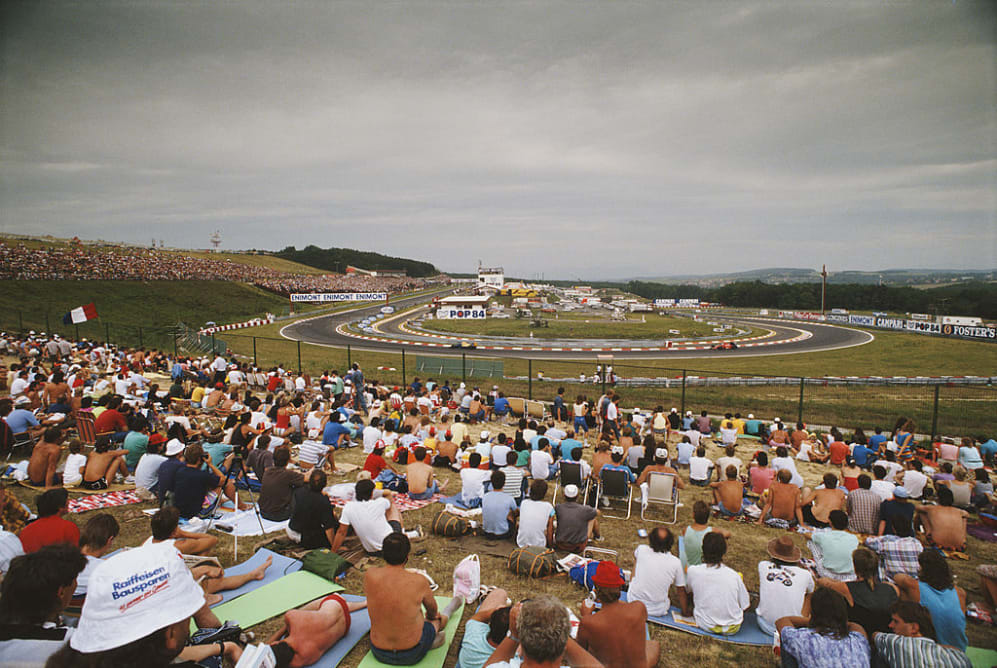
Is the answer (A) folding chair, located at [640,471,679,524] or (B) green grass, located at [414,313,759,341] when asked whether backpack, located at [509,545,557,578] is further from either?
(B) green grass, located at [414,313,759,341]

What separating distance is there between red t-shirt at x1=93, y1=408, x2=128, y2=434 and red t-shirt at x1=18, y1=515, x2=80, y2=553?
7.40 m

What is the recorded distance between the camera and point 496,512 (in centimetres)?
789

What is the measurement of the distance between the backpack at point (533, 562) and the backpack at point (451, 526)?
4.28 ft

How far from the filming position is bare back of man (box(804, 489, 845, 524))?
26.8 feet

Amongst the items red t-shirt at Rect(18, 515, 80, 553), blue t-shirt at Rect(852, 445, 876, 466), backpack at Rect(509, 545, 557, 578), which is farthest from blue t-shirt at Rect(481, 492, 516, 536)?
blue t-shirt at Rect(852, 445, 876, 466)

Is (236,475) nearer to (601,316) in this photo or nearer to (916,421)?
(916,421)

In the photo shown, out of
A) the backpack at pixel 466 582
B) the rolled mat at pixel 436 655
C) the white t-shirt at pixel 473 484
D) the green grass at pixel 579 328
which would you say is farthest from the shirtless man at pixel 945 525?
the green grass at pixel 579 328

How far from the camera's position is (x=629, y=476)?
9539 mm

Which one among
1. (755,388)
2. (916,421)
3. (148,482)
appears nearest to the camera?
(148,482)

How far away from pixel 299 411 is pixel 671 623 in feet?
37.1

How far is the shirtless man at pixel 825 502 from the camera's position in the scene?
26.8 feet

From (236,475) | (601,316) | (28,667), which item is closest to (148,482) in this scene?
(236,475)

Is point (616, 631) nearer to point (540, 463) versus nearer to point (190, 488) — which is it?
point (540, 463)

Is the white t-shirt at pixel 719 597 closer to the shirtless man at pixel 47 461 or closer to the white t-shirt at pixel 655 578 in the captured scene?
the white t-shirt at pixel 655 578
